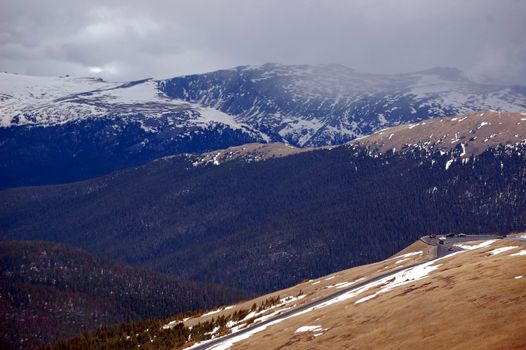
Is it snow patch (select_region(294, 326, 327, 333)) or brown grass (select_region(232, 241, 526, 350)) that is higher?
brown grass (select_region(232, 241, 526, 350))

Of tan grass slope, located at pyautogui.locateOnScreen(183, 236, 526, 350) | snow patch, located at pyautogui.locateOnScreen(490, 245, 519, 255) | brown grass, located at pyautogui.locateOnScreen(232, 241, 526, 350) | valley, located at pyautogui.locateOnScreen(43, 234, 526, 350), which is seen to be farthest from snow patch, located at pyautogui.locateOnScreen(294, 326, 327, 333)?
snow patch, located at pyautogui.locateOnScreen(490, 245, 519, 255)

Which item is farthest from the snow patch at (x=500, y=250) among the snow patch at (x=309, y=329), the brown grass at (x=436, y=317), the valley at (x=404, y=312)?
the snow patch at (x=309, y=329)

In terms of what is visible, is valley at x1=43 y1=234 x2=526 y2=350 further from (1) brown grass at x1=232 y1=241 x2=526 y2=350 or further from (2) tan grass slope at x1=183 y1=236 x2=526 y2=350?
(2) tan grass slope at x1=183 y1=236 x2=526 y2=350

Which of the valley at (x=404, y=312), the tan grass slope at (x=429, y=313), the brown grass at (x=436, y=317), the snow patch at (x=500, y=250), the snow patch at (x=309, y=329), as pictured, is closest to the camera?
the brown grass at (x=436, y=317)

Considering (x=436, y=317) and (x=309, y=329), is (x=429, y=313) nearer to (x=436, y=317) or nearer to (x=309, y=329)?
(x=436, y=317)

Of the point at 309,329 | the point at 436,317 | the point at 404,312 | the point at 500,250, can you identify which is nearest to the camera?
the point at 436,317

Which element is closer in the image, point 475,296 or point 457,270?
point 475,296

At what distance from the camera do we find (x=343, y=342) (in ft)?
292

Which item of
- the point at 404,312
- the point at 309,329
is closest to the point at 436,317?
the point at 404,312

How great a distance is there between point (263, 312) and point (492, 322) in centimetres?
7923

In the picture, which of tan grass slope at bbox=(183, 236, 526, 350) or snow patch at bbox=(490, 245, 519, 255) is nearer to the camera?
tan grass slope at bbox=(183, 236, 526, 350)

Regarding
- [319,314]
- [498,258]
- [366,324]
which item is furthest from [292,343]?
[498,258]

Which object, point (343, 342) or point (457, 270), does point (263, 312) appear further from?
point (343, 342)

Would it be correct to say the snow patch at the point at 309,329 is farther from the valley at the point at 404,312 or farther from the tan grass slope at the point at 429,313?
the tan grass slope at the point at 429,313
